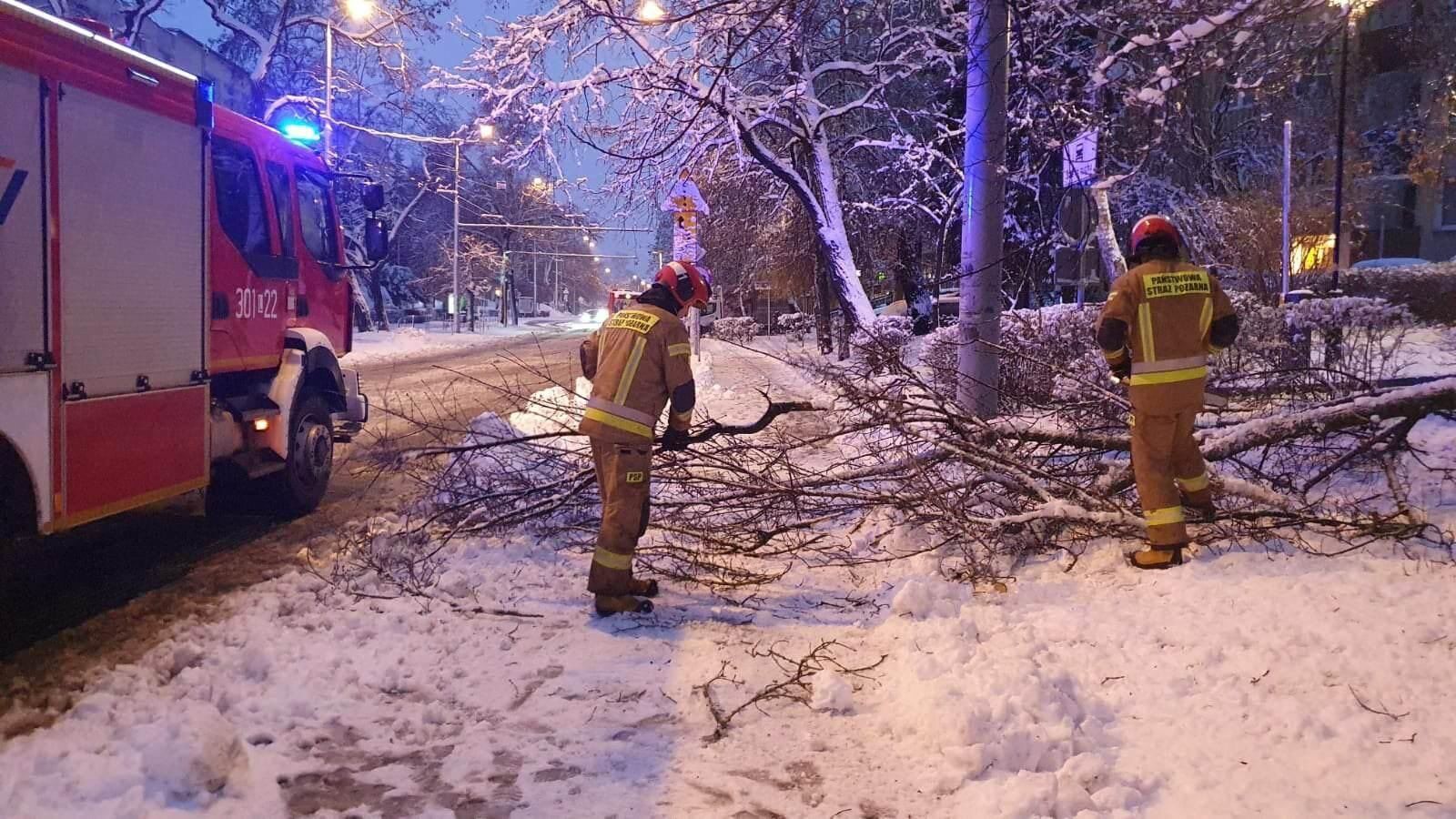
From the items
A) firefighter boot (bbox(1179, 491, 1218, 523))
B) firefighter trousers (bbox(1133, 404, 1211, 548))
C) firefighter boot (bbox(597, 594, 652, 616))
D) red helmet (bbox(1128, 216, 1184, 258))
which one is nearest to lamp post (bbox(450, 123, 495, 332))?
firefighter boot (bbox(597, 594, 652, 616))

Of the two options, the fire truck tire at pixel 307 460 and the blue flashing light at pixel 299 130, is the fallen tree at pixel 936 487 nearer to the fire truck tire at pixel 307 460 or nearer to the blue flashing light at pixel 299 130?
the fire truck tire at pixel 307 460

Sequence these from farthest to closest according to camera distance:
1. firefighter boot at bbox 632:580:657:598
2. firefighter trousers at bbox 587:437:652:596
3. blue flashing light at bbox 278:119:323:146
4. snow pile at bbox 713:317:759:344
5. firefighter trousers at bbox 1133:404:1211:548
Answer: snow pile at bbox 713:317:759:344 < blue flashing light at bbox 278:119:323:146 < firefighter boot at bbox 632:580:657:598 < firefighter trousers at bbox 587:437:652:596 < firefighter trousers at bbox 1133:404:1211:548

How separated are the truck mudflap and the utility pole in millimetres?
4934

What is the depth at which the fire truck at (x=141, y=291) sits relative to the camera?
4.32 metres

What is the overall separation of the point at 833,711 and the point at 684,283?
231 cm

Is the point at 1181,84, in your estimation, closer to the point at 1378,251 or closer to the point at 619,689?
the point at 619,689

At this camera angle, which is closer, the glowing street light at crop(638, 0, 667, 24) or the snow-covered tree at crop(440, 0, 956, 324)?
the glowing street light at crop(638, 0, 667, 24)

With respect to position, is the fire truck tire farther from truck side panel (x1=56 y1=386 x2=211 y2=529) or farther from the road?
truck side panel (x1=56 y1=386 x2=211 y2=529)

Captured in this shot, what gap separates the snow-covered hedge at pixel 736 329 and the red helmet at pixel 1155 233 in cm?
1980

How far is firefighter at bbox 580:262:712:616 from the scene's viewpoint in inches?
187

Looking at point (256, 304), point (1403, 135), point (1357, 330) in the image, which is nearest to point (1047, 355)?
point (1357, 330)

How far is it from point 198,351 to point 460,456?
169cm

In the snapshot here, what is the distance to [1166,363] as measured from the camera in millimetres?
4609

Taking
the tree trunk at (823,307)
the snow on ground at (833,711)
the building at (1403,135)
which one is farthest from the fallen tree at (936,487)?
the building at (1403,135)
